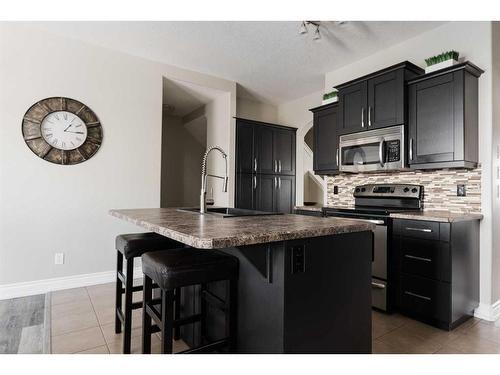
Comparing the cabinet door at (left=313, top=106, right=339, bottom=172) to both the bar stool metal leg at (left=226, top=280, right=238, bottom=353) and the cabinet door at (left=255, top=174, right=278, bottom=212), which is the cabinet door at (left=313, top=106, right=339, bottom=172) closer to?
the cabinet door at (left=255, top=174, right=278, bottom=212)

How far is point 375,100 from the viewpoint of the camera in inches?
120

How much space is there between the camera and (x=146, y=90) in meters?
3.73

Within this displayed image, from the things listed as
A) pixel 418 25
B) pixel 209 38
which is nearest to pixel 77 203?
pixel 209 38

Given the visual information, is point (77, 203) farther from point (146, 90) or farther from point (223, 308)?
point (223, 308)

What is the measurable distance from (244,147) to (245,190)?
2.17 feet

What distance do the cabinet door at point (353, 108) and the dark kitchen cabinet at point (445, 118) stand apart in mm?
466

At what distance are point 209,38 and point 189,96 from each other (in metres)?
1.51

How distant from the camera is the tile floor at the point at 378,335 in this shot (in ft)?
6.62

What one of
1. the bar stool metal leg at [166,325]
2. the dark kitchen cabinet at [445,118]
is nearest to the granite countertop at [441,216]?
the dark kitchen cabinet at [445,118]

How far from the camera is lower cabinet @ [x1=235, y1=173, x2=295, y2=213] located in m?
4.65

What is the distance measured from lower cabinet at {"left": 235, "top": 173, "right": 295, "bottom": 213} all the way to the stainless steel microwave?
160cm

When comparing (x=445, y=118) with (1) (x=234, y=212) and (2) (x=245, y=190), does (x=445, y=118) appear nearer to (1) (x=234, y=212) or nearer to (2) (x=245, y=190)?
(1) (x=234, y=212)

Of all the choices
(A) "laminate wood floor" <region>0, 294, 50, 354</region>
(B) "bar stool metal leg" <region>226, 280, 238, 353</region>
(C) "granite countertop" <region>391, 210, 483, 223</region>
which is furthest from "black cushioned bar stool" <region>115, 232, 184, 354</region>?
(C) "granite countertop" <region>391, 210, 483, 223</region>

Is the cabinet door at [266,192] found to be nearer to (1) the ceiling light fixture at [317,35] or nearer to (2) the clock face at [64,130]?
(1) the ceiling light fixture at [317,35]
